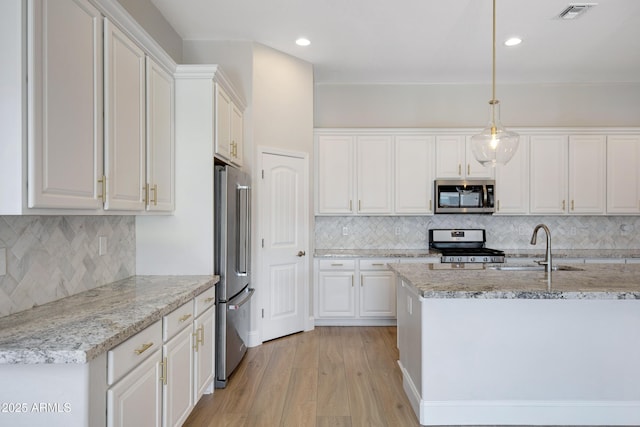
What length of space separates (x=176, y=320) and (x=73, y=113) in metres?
1.16

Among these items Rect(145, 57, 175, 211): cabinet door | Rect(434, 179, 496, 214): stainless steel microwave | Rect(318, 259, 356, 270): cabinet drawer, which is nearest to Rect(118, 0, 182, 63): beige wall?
Rect(145, 57, 175, 211): cabinet door

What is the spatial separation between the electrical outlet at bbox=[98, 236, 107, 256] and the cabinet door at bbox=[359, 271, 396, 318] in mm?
2819

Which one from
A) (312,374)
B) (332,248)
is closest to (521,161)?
(332,248)

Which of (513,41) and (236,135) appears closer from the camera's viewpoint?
(236,135)

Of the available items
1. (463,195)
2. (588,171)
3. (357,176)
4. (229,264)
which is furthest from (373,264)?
(588,171)

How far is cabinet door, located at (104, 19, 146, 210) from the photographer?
1953 mm

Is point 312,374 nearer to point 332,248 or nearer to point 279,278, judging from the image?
point 279,278

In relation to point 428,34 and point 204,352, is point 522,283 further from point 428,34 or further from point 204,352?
point 428,34

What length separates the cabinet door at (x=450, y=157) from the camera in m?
4.69

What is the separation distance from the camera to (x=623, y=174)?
4625 millimetres

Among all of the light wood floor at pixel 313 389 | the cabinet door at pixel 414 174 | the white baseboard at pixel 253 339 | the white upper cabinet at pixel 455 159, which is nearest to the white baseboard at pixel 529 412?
the light wood floor at pixel 313 389

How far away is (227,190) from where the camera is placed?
9.65 feet

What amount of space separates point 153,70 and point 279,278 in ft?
7.77

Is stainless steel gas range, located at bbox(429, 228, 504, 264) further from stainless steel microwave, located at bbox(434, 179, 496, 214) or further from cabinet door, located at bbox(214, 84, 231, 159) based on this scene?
cabinet door, located at bbox(214, 84, 231, 159)
